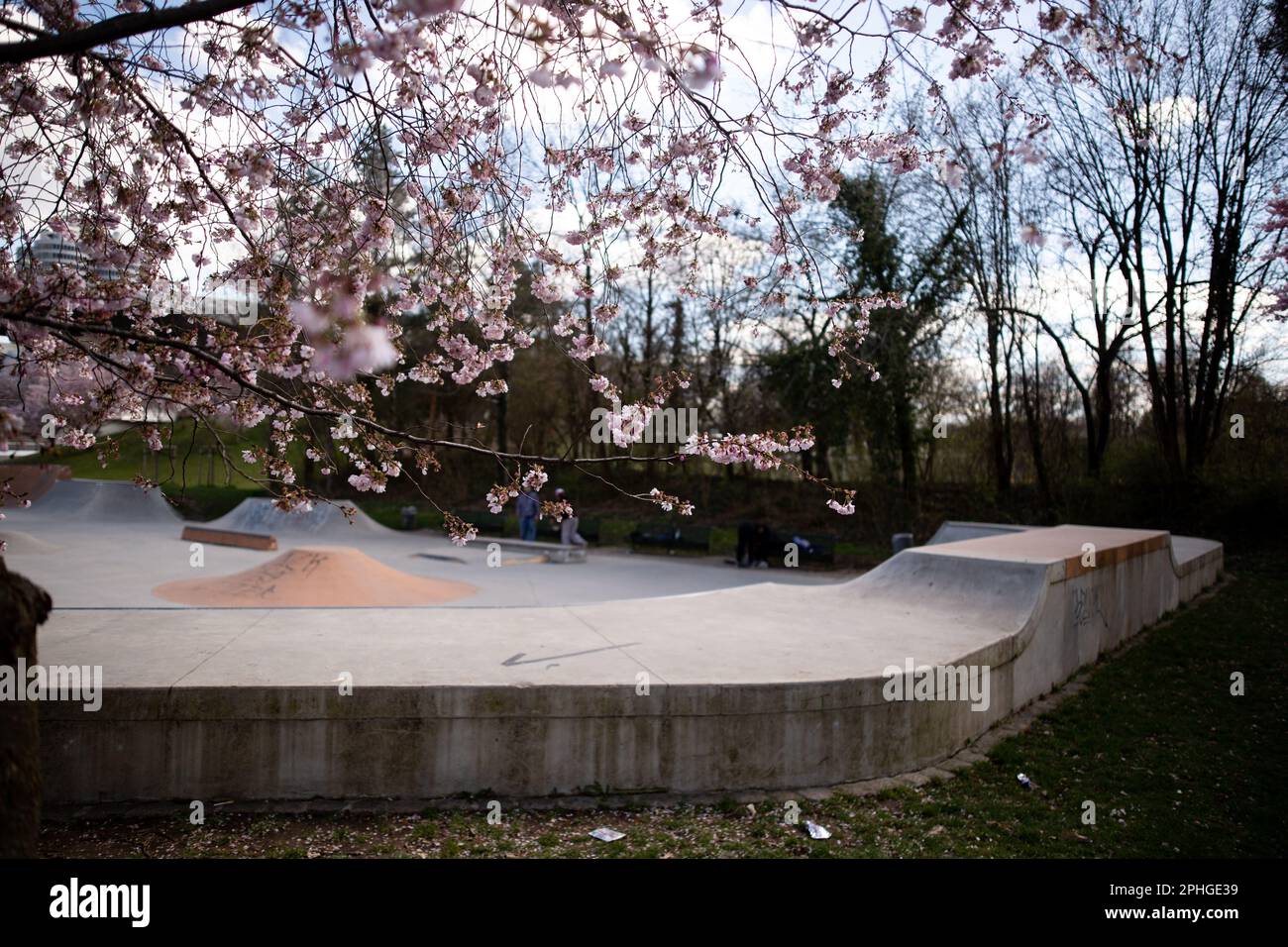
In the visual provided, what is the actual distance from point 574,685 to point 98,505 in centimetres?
2390

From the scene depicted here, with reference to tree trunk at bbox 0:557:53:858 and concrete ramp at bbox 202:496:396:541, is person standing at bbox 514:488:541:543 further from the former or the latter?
tree trunk at bbox 0:557:53:858

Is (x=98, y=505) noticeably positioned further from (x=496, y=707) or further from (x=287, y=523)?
(x=496, y=707)

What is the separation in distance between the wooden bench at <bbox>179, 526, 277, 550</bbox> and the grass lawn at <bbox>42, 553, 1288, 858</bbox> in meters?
14.4

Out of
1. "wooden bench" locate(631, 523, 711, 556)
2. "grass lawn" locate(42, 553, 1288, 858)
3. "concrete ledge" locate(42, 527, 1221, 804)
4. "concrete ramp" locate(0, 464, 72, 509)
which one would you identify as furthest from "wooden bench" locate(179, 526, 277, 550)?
"grass lawn" locate(42, 553, 1288, 858)

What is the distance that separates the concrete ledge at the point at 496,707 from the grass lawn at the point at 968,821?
0.72ft

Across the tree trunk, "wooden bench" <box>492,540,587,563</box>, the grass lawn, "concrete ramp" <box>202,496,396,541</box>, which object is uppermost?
the tree trunk

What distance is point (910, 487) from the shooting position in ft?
69.1

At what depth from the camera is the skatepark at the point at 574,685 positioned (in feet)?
14.4

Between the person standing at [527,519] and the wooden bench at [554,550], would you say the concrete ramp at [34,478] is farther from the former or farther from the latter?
the wooden bench at [554,550]

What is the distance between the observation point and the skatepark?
439cm

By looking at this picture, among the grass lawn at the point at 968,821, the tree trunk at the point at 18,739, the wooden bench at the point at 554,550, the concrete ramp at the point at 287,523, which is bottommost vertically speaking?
the grass lawn at the point at 968,821

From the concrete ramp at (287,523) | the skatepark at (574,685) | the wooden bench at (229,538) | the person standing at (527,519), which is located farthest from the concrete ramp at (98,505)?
the skatepark at (574,685)

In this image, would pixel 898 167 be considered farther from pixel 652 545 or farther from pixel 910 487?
pixel 910 487

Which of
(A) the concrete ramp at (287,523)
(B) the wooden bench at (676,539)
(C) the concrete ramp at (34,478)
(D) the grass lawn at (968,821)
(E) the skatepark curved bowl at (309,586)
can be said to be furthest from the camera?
(C) the concrete ramp at (34,478)
